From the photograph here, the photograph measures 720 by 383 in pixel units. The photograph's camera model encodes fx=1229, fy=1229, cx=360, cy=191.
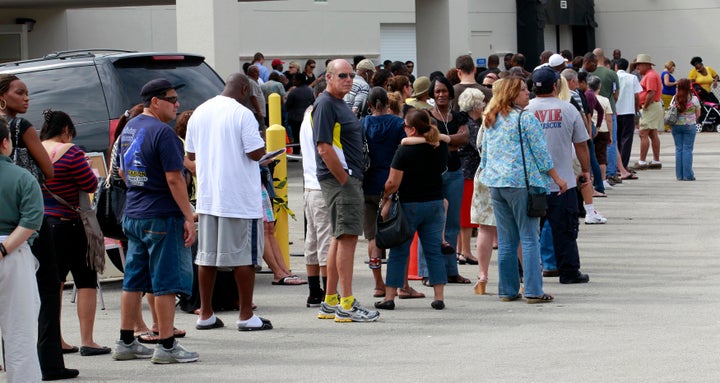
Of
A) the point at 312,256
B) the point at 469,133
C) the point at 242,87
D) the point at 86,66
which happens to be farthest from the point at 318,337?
the point at 86,66

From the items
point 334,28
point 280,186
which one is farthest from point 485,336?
point 334,28

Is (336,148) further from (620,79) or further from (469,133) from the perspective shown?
(620,79)

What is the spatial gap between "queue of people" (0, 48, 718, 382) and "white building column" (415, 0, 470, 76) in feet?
46.3

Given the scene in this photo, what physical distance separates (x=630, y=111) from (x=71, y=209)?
14165mm

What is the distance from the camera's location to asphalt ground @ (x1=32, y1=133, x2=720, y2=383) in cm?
768

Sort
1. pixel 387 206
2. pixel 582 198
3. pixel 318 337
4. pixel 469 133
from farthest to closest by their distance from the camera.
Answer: pixel 582 198 → pixel 469 133 → pixel 387 206 → pixel 318 337

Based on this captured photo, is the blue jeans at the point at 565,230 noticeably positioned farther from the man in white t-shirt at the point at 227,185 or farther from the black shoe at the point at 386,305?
the man in white t-shirt at the point at 227,185

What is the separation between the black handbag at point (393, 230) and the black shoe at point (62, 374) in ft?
9.65

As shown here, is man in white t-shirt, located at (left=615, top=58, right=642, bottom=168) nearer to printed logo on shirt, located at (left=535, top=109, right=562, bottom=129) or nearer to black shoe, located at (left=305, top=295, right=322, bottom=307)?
printed logo on shirt, located at (left=535, top=109, right=562, bottom=129)

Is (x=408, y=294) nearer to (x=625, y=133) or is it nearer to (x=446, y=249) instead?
(x=446, y=249)

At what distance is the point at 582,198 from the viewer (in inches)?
611

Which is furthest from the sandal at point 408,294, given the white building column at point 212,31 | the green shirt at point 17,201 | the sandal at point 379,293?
the white building column at point 212,31

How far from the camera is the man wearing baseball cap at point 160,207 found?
7953mm

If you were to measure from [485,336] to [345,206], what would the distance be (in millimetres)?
1446
